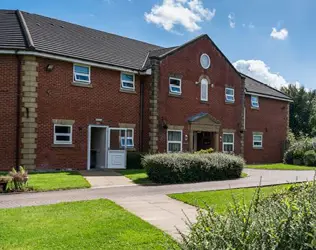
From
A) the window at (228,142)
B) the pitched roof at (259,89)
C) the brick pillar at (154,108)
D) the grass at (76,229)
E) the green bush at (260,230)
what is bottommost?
the grass at (76,229)

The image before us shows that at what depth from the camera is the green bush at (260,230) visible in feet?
10.8

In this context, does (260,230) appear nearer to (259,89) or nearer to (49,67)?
(49,67)

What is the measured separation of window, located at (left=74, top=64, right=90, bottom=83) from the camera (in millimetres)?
19734

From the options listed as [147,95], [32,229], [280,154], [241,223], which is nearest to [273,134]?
[280,154]

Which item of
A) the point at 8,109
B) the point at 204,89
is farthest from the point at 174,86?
the point at 8,109

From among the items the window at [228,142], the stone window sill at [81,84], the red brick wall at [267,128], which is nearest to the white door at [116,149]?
the stone window sill at [81,84]

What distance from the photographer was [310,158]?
27625mm

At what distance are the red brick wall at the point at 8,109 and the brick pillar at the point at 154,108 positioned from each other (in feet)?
25.3

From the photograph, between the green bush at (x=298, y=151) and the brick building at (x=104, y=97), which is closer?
the brick building at (x=104, y=97)

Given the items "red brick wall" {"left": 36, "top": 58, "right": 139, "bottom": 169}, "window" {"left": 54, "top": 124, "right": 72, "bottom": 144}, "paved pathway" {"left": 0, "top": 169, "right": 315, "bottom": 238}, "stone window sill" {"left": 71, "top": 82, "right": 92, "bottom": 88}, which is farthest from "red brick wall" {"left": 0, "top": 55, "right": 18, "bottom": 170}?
"paved pathway" {"left": 0, "top": 169, "right": 315, "bottom": 238}

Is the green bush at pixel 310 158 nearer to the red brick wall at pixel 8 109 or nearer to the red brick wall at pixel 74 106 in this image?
the red brick wall at pixel 74 106

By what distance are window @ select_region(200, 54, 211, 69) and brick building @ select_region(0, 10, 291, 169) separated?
0.07 meters

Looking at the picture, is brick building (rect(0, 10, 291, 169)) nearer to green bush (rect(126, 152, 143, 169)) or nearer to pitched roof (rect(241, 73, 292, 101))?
green bush (rect(126, 152, 143, 169))

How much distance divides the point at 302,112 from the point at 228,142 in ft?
77.0
